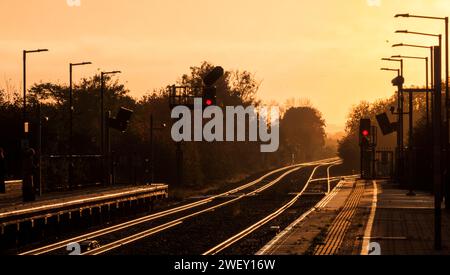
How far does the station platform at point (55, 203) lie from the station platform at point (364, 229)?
6952mm

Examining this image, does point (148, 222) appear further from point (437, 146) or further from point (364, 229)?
point (437, 146)

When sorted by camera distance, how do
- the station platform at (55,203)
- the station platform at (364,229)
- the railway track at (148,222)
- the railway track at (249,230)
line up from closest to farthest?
the station platform at (364,229), the railway track at (249,230), the railway track at (148,222), the station platform at (55,203)

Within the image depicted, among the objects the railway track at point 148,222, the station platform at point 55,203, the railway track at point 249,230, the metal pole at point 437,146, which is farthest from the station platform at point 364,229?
the station platform at point 55,203

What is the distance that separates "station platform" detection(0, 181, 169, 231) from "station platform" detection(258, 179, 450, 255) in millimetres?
6952

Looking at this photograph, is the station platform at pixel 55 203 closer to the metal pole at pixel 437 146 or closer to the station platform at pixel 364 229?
the station platform at pixel 364 229

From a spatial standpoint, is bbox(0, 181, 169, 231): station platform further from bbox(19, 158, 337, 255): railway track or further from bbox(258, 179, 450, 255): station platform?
bbox(258, 179, 450, 255): station platform

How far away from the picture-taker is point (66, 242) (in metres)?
27.8

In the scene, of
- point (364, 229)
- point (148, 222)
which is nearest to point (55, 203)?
point (148, 222)

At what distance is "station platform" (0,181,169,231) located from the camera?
2705cm

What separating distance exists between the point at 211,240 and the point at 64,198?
6.59 meters

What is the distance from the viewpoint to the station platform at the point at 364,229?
982 inches

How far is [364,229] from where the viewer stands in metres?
31.2

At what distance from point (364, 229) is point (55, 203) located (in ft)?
32.5
